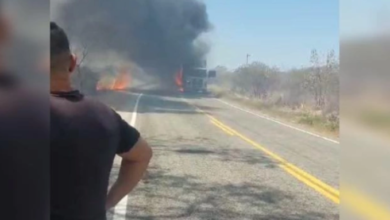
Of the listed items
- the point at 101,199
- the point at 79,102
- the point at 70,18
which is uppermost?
the point at 70,18

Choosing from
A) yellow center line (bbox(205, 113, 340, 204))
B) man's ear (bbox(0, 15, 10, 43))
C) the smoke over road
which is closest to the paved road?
yellow center line (bbox(205, 113, 340, 204))

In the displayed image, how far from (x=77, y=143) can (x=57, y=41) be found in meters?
0.16

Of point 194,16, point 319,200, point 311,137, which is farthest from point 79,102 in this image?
point 311,137

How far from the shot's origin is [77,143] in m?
0.74

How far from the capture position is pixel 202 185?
329 centimetres

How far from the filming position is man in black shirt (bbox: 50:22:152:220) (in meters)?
0.71

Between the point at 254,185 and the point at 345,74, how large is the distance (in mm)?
2768

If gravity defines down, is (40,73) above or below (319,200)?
above

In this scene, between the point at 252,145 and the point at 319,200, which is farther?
the point at 252,145

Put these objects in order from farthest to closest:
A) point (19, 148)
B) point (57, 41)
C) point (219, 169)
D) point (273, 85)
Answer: point (219, 169) → point (273, 85) → point (57, 41) → point (19, 148)

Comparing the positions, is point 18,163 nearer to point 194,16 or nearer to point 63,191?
point 63,191

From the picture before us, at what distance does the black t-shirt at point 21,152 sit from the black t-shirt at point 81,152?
0.07m

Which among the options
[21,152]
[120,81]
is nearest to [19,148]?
[21,152]

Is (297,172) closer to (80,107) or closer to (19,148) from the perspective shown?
(80,107)
